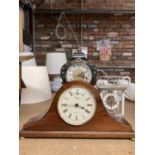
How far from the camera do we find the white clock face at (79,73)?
0.92m

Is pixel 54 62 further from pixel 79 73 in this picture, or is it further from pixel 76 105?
pixel 76 105

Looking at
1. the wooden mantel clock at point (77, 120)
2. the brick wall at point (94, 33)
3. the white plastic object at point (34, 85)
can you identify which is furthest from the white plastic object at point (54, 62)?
the wooden mantel clock at point (77, 120)

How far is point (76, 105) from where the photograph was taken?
78 cm

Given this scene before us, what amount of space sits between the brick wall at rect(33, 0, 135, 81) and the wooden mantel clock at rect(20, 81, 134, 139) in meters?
2.48

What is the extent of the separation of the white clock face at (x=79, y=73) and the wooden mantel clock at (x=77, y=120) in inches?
4.9

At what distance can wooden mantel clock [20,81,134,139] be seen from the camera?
77 cm

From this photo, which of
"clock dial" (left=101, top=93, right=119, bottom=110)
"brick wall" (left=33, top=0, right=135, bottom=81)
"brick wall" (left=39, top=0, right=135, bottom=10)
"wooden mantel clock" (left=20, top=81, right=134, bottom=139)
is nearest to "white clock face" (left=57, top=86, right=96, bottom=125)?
"wooden mantel clock" (left=20, top=81, right=134, bottom=139)

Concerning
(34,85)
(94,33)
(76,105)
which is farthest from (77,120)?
(94,33)

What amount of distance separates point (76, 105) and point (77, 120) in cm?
5

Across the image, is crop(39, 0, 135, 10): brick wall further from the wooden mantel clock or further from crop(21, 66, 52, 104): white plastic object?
the wooden mantel clock
